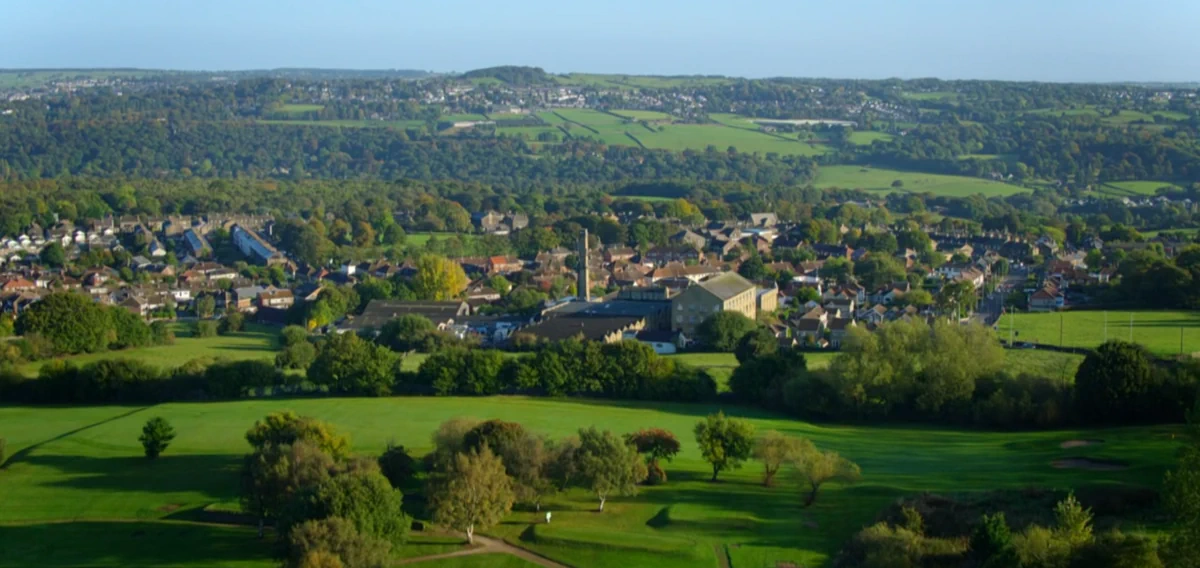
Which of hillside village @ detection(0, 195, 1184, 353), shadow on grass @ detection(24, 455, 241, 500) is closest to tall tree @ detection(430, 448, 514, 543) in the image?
shadow on grass @ detection(24, 455, 241, 500)

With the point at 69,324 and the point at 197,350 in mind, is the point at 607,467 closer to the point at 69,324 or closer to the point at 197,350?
the point at 197,350

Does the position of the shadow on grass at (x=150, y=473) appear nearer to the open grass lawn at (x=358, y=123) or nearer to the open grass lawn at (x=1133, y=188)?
the open grass lawn at (x=1133, y=188)

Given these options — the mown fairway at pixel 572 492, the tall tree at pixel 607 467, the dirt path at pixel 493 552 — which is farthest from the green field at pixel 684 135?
the dirt path at pixel 493 552

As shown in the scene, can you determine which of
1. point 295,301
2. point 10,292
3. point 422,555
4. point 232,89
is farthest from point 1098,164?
point 232,89

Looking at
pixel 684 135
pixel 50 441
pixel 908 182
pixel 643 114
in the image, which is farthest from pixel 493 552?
pixel 643 114

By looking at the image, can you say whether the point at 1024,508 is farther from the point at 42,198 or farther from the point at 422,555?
the point at 42,198
